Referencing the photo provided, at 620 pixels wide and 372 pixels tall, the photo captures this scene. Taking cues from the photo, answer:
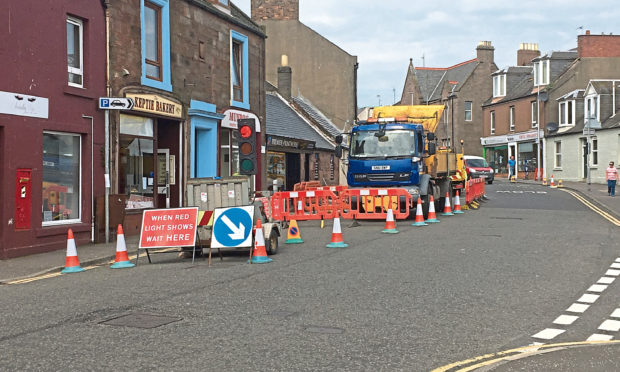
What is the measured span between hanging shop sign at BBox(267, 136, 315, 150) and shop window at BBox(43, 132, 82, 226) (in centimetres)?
1144

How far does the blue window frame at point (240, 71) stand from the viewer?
21484 millimetres

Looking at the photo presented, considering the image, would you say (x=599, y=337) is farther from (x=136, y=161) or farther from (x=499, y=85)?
(x=499, y=85)

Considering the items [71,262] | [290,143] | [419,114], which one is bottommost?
Answer: [71,262]

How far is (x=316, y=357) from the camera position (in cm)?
518

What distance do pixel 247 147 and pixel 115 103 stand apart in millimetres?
3411

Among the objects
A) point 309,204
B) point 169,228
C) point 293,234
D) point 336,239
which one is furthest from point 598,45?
point 169,228

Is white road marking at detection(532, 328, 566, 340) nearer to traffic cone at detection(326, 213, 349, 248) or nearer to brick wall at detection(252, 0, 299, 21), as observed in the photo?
traffic cone at detection(326, 213, 349, 248)

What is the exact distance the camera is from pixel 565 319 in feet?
21.4

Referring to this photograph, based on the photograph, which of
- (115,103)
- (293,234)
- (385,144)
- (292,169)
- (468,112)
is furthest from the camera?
(468,112)

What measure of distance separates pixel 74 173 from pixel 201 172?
589cm

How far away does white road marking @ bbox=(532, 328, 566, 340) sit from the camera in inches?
229

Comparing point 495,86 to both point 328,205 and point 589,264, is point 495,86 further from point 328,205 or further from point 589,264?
point 589,264

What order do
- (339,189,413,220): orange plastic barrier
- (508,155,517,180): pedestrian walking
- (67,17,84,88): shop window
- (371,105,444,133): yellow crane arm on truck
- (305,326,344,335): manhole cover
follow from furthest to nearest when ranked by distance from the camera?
(508,155,517,180): pedestrian walking → (371,105,444,133): yellow crane arm on truck → (339,189,413,220): orange plastic barrier → (67,17,84,88): shop window → (305,326,344,335): manhole cover

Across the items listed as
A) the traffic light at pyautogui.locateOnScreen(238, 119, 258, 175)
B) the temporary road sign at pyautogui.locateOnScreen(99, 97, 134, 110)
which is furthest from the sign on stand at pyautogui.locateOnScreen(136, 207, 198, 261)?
the temporary road sign at pyautogui.locateOnScreen(99, 97, 134, 110)
